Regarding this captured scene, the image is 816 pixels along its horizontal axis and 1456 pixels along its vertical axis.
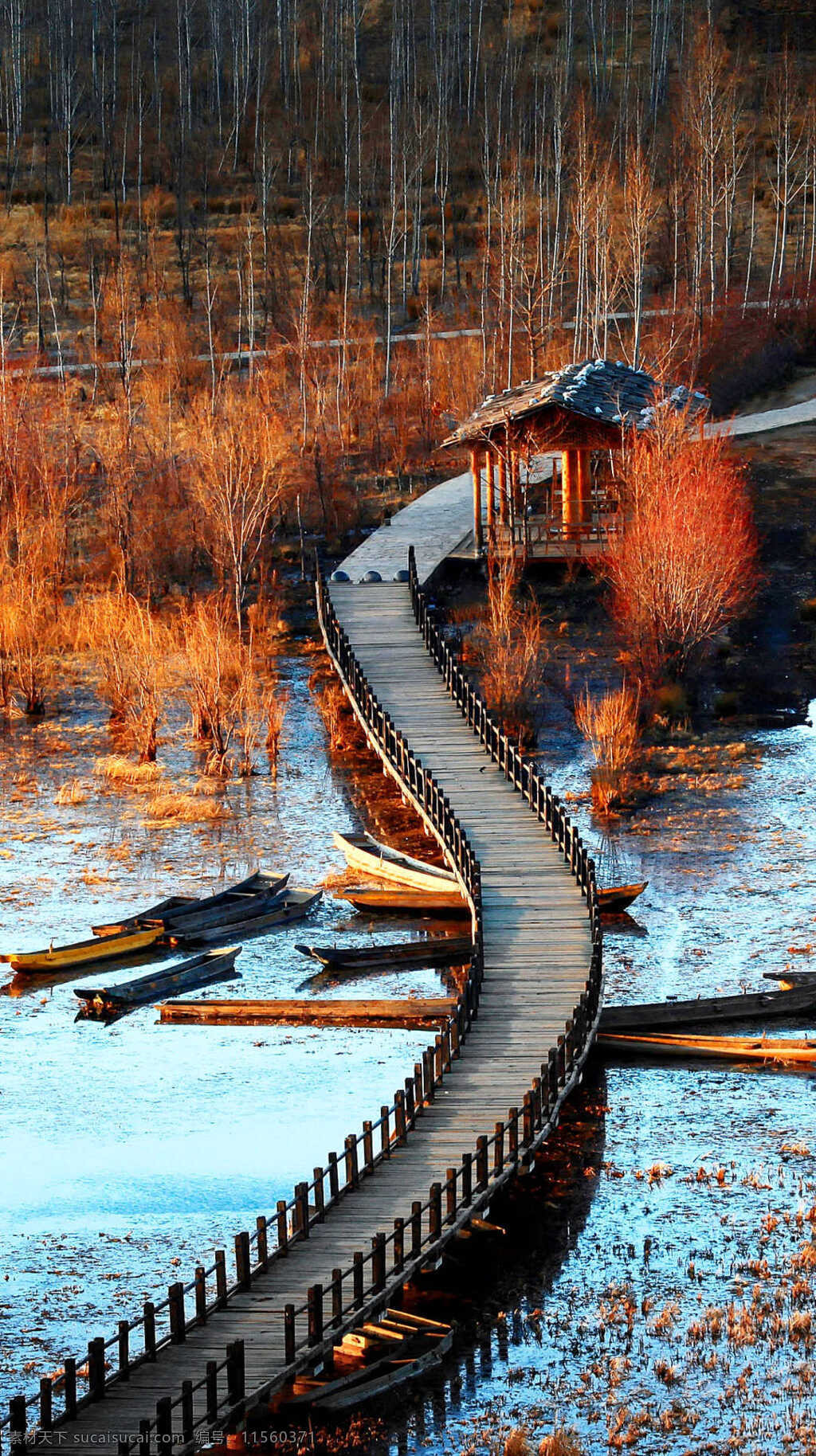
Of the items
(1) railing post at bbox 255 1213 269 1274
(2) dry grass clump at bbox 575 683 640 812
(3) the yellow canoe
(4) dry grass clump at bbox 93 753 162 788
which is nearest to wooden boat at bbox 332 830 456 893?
(2) dry grass clump at bbox 575 683 640 812

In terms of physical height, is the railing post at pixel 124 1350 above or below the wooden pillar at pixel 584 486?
below

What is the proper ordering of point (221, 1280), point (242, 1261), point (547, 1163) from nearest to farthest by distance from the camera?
point (221, 1280) < point (242, 1261) < point (547, 1163)

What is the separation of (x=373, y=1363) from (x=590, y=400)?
35133 mm

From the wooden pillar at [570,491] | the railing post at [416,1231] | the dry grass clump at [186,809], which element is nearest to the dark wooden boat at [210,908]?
the dry grass clump at [186,809]

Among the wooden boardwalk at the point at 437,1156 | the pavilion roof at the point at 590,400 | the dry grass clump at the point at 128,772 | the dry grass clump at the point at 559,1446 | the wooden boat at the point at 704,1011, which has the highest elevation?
the pavilion roof at the point at 590,400

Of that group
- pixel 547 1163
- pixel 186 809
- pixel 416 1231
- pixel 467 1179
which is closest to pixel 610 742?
pixel 186 809

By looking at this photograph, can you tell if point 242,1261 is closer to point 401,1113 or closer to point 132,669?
point 401,1113

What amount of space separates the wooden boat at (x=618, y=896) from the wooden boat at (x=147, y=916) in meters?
6.87

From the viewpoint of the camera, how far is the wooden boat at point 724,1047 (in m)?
27.5

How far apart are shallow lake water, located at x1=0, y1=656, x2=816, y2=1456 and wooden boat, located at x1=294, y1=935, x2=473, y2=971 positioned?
1.26 feet

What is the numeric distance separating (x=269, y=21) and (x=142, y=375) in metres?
46.4

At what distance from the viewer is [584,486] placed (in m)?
53.3

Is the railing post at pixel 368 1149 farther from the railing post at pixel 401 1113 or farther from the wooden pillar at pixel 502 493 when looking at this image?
the wooden pillar at pixel 502 493

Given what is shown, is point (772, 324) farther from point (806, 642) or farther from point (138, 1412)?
point (138, 1412)
